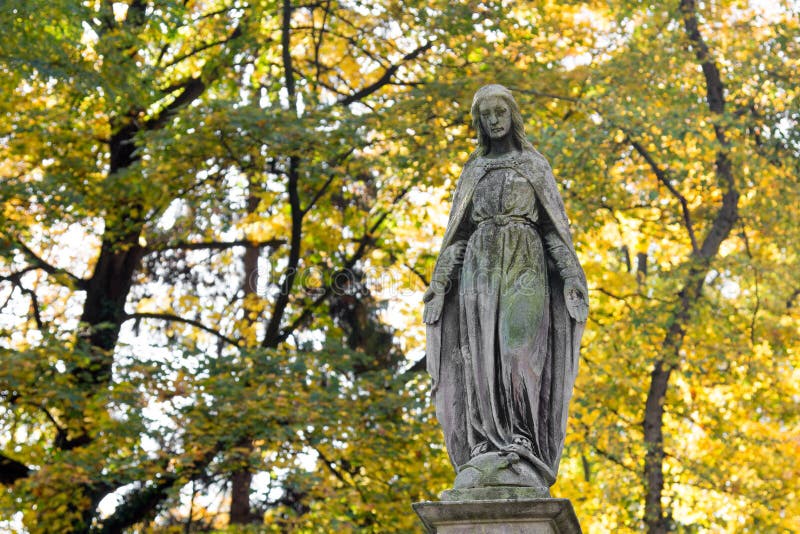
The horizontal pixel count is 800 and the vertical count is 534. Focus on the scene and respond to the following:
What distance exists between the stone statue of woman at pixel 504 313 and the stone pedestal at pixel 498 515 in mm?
202

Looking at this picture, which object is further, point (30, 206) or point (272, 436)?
point (30, 206)

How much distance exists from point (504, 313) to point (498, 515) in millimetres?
1201

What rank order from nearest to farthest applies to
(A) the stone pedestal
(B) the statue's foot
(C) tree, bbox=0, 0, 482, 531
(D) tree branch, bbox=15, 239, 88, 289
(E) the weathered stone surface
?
(A) the stone pedestal → (E) the weathered stone surface → (B) the statue's foot → (C) tree, bbox=0, 0, 482, 531 → (D) tree branch, bbox=15, 239, 88, 289

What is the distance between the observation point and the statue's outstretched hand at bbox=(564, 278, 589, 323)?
263 inches

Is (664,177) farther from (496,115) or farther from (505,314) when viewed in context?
(505,314)

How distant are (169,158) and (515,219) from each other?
9.46 m

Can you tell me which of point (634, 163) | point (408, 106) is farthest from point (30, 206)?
point (634, 163)

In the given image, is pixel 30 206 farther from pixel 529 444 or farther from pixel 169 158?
pixel 529 444

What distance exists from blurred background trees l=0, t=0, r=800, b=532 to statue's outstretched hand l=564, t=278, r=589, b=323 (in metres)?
7.76

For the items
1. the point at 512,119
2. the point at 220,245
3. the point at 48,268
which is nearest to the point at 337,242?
the point at 220,245

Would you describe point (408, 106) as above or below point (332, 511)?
above

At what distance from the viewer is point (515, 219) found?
22.7 ft

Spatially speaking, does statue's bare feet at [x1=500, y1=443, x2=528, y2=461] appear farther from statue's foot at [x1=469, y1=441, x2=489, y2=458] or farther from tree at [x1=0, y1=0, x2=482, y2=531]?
tree at [x1=0, y1=0, x2=482, y2=531]

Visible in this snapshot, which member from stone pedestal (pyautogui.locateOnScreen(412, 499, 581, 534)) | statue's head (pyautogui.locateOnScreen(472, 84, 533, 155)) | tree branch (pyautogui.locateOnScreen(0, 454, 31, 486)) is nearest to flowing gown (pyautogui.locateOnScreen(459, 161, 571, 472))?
statue's head (pyautogui.locateOnScreen(472, 84, 533, 155))
